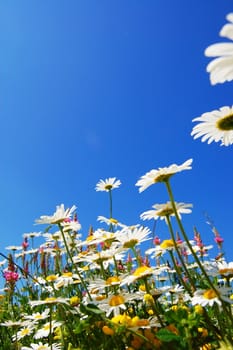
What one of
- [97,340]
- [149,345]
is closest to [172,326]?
[149,345]

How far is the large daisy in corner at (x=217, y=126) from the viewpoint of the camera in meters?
2.31

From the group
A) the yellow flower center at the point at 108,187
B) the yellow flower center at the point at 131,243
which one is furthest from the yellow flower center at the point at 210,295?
the yellow flower center at the point at 108,187

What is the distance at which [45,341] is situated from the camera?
321 cm

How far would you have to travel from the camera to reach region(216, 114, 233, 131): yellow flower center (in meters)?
2.32

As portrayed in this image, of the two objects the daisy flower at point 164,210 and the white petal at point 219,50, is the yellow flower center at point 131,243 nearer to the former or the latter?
the daisy flower at point 164,210

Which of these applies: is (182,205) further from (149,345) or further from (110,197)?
(110,197)

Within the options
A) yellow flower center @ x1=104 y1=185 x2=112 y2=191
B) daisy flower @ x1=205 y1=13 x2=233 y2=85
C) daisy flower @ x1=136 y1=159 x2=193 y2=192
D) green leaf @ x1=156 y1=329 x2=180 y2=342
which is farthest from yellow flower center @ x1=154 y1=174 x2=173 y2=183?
yellow flower center @ x1=104 y1=185 x2=112 y2=191

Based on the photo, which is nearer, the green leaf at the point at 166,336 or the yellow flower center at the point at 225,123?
the green leaf at the point at 166,336

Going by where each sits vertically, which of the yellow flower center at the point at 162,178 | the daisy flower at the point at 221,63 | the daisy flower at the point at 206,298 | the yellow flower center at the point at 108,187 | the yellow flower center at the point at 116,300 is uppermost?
the yellow flower center at the point at 108,187

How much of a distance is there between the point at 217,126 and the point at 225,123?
0.05 meters

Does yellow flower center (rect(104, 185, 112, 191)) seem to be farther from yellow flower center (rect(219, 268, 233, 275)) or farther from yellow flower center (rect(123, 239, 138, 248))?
yellow flower center (rect(219, 268, 233, 275))

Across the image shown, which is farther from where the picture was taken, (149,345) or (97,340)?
(97,340)

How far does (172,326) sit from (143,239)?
67 centimetres

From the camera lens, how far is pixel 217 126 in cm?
237
